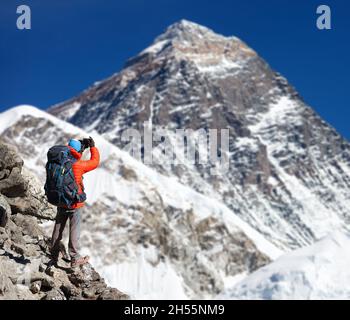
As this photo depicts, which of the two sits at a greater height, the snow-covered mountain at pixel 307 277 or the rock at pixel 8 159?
the snow-covered mountain at pixel 307 277

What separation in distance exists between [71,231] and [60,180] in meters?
1.04

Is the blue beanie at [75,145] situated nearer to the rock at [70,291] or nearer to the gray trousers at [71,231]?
the gray trousers at [71,231]

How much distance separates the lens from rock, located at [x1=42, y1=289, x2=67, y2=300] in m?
13.2

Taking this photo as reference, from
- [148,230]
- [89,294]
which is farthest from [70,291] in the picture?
[148,230]

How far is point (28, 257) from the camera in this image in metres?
14.3

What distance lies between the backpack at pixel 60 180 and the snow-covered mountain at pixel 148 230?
121m

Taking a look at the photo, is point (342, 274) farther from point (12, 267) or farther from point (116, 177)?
point (116, 177)

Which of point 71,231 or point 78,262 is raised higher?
point 71,231

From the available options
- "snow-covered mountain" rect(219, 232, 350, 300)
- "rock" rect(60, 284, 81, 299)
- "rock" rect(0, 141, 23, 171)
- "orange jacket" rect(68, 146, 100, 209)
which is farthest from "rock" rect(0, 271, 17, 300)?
"snow-covered mountain" rect(219, 232, 350, 300)

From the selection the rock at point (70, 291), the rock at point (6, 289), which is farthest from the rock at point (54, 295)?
the rock at point (6, 289)

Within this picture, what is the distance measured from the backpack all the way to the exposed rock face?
34.1 inches

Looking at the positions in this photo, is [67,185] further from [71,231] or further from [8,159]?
[8,159]

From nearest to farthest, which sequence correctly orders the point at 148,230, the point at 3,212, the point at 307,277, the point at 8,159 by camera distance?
the point at 3,212, the point at 8,159, the point at 307,277, the point at 148,230

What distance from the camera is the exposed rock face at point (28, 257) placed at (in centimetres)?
1323
